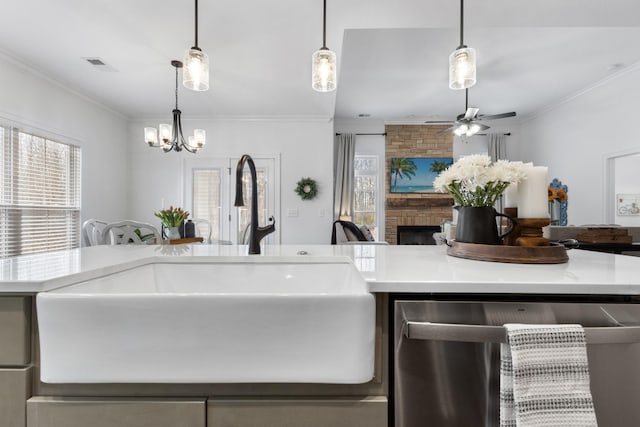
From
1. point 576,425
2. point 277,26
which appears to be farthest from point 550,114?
point 576,425

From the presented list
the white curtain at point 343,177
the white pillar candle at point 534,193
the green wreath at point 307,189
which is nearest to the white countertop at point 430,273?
the white pillar candle at point 534,193

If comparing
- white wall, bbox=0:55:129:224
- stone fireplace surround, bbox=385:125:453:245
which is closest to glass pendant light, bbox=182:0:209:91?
white wall, bbox=0:55:129:224

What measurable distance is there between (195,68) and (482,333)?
1.57 m

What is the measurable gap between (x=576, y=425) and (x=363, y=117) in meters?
5.84

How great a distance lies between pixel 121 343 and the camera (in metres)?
0.69

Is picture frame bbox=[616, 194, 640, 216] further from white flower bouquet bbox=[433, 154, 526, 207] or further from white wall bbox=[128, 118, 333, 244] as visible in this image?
white flower bouquet bbox=[433, 154, 526, 207]

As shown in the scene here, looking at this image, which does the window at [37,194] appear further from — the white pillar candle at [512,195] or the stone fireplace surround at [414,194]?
the stone fireplace surround at [414,194]

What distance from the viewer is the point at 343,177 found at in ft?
19.9

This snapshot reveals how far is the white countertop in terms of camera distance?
72cm

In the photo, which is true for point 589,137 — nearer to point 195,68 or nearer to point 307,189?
point 307,189

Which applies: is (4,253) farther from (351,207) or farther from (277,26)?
(351,207)

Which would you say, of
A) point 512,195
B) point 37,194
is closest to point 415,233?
point 512,195

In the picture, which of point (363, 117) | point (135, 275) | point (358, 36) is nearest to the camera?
point (135, 275)

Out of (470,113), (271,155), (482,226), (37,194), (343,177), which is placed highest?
(470,113)
